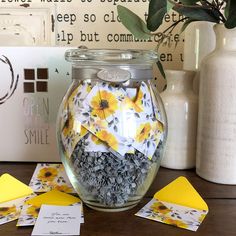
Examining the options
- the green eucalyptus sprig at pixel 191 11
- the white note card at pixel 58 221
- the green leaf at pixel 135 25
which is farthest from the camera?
the green leaf at pixel 135 25

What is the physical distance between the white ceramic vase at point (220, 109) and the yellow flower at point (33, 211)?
309 mm

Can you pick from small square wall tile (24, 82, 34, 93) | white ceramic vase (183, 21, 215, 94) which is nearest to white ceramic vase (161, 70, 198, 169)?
white ceramic vase (183, 21, 215, 94)

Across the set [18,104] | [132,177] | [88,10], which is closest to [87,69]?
[132,177]

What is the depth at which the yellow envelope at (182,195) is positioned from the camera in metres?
0.54

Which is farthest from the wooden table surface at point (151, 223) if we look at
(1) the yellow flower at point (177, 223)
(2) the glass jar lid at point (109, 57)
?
(2) the glass jar lid at point (109, 57)

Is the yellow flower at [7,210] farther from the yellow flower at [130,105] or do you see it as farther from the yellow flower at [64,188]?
the yellow flower at [130,105]

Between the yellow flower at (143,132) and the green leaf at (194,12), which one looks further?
the green leaf at (194,12)

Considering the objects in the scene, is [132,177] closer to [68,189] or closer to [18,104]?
[68,189]

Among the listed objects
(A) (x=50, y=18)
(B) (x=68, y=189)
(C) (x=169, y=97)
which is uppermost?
(A) (x=50, y=18)

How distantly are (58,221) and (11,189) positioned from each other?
14 cm

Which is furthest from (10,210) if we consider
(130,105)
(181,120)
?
(181,120)

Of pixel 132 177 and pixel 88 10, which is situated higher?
pixel 88 10

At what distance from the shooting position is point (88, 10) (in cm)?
85

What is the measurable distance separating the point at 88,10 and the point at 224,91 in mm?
408
